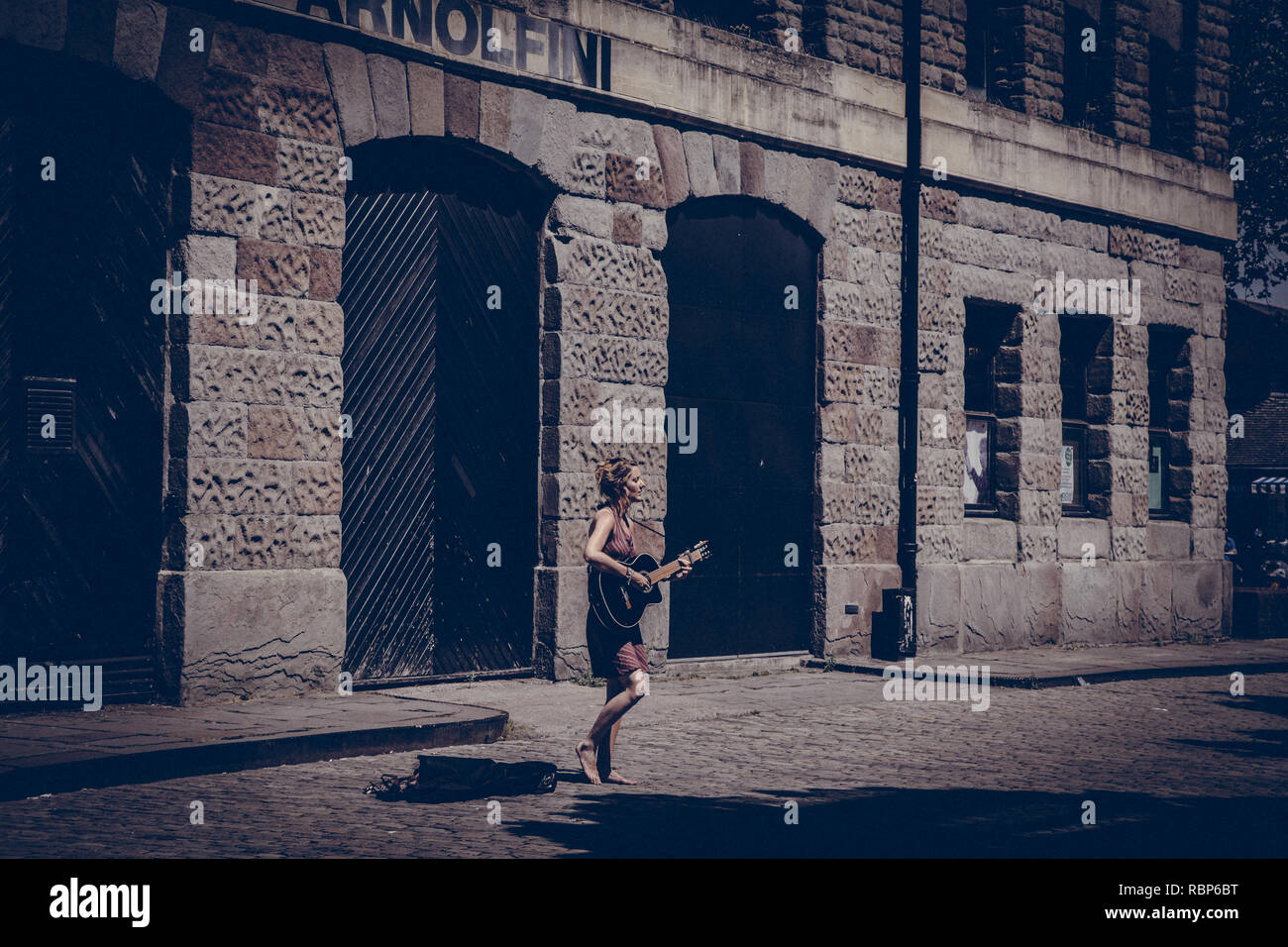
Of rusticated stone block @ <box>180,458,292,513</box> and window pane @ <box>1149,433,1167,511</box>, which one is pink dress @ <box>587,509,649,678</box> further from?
window pane @ <box>1149,433,1167,511</box>

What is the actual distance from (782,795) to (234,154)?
6029 mm

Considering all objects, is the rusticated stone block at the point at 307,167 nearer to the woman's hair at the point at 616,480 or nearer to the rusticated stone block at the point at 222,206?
the rusticated stone block at the point at 222,206

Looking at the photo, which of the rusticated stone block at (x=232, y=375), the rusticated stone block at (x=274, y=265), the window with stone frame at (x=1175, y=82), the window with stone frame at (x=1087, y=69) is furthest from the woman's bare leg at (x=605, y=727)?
the window with stone frame at (x=1175, y=82)

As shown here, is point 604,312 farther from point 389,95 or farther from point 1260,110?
point 1260,110

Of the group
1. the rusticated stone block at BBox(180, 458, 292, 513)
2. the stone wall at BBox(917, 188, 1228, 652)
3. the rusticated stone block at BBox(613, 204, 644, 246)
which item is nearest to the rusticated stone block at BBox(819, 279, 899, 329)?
the stone wall at BBox(917, 188, 1228, 652)

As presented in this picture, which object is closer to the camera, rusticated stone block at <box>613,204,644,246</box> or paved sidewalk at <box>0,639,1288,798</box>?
paved sidewalk at <box>0,639,1288,798</box>

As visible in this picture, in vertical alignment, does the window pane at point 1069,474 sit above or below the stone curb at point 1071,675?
above

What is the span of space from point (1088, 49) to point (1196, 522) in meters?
6.01

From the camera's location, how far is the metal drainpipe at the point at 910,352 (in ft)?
49.7

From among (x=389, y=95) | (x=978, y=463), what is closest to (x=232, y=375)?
(x=389, y=95)

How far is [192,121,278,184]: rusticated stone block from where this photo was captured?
10.7m

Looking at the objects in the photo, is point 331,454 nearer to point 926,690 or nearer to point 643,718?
point 643,718

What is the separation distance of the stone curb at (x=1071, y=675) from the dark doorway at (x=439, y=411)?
3.41 meters

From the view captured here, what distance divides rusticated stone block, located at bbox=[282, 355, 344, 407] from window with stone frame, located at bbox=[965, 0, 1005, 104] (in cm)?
881
